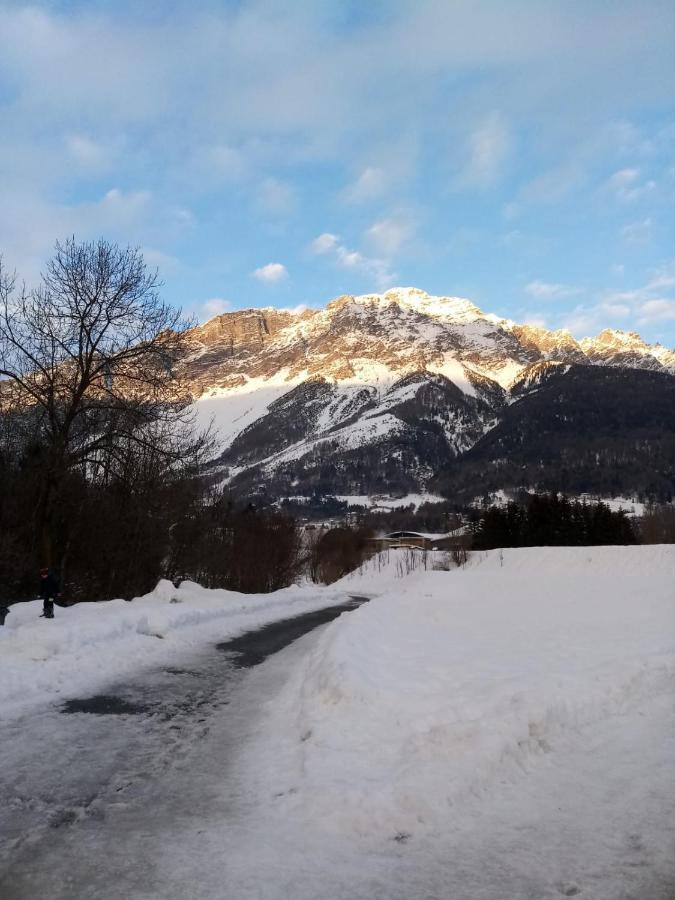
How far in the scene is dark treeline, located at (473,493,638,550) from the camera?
69.6 m

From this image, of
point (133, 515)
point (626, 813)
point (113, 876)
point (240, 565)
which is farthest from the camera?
point (240, 565)

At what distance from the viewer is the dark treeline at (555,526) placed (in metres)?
69.6

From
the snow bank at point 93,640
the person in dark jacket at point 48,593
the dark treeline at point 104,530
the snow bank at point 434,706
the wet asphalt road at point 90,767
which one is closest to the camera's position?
the wet asphalt road at point 90,767

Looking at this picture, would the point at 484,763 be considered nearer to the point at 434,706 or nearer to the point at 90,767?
the point at 434,706

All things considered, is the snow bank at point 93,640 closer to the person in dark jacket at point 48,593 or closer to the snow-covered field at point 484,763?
the person in dark jacket at point 48,593

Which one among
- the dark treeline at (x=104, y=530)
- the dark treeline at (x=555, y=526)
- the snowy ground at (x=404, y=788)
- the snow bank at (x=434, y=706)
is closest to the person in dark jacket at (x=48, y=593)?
the dark treeline at (x=104, y=530)

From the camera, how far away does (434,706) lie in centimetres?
747

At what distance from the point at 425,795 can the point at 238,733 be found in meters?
3.28

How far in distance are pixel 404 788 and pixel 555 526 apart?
237ft

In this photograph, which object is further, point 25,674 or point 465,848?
point 25,674

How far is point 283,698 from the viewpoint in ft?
31.7

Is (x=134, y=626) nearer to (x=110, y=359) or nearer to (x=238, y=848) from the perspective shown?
(x=110, y=359)

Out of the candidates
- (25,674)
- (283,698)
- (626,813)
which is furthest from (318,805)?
(25,674)

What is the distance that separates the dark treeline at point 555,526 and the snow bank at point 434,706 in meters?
56.1
